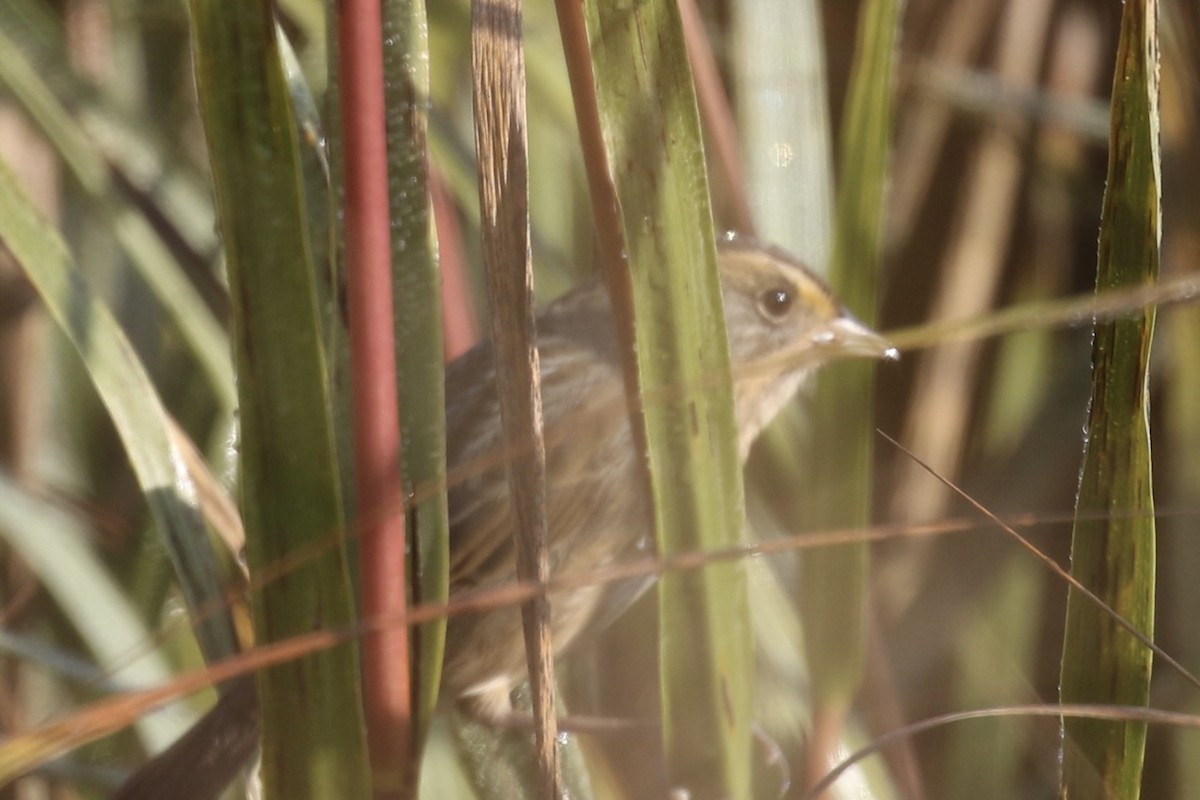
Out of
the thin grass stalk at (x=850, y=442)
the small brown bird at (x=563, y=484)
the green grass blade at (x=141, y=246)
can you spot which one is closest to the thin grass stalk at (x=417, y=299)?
the thin grass stalk at (x=850, y=442)

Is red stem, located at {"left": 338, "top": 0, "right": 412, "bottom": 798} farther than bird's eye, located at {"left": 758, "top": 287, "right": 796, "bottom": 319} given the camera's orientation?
No

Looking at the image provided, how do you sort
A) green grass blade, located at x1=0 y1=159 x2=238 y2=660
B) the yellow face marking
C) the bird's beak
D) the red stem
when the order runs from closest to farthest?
1. the red stem
2. green grass blade, located at x1=0 y1=159 x2=238 y2=660
3. the bird's beak
4. the yellow face marking

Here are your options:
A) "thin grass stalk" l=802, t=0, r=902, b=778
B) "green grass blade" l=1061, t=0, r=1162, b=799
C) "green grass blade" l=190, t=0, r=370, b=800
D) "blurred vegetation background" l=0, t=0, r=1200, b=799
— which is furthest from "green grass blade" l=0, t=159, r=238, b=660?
"green grass blade" l=1061, t=0, r=1162, b=799

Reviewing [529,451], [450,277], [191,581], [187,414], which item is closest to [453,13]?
[450,277]

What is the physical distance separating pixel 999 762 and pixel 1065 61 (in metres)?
0.89

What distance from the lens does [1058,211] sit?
1.72 m

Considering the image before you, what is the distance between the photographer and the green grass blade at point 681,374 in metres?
0.74

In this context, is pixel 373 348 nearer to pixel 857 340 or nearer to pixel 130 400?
pixel 130 400

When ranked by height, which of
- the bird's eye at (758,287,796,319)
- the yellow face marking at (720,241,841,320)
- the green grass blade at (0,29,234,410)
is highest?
the green grass blade at (0,29,234,410)

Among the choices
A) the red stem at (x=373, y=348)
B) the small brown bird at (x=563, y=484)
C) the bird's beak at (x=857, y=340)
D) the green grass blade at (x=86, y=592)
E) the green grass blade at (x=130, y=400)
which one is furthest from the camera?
the small brown bird at (x=563, y=484)

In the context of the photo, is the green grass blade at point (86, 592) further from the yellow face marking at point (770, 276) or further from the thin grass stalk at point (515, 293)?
the yellow face marking at point (770, 276)

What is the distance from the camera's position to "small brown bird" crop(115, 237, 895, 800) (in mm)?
1371

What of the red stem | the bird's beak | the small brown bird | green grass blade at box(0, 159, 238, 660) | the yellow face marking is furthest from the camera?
the yellow face marking

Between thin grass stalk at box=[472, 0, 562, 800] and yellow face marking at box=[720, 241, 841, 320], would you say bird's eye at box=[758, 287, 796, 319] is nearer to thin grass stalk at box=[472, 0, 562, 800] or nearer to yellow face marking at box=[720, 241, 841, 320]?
yellow face marking at box=[720, 241, 841, 320]
